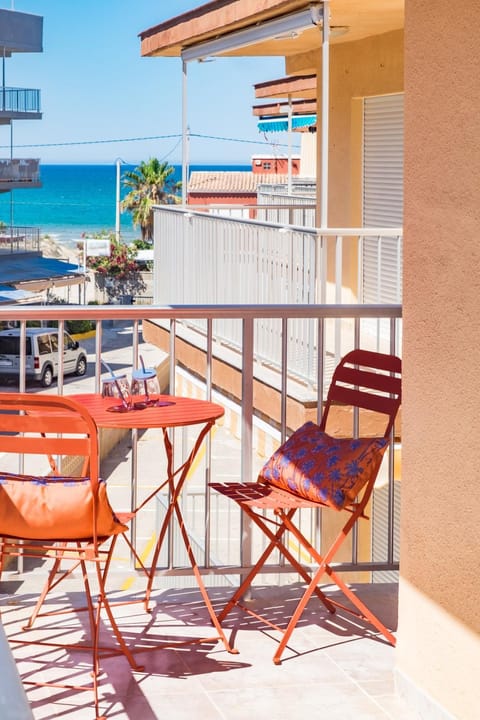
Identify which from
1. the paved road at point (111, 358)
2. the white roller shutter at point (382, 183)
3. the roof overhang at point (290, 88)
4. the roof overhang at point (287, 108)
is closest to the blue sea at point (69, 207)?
the paved road at point (111, 358)

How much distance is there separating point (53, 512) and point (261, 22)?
838cm

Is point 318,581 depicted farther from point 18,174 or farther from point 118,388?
point 18,174

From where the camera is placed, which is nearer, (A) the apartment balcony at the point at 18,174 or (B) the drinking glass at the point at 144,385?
(B) the drinking glass at the point at 144,385

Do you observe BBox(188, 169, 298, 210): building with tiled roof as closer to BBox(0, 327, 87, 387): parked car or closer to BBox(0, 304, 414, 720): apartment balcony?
BBox(0, 327, 87, 387): parked car

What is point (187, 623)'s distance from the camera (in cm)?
496

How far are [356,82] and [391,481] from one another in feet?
28.7

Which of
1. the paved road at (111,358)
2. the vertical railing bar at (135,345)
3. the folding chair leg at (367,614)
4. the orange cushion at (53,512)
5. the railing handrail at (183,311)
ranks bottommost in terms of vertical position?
the paved road at (111,358)

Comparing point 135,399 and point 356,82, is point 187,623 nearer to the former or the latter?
point 135,399

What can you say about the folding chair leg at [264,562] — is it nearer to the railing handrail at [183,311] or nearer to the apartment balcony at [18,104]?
the railing handrail at [183,311]

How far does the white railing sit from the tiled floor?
3.48 metres

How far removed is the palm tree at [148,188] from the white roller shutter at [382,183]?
67.6 m

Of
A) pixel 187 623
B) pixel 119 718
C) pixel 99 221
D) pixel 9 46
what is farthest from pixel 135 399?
pixel 99 221

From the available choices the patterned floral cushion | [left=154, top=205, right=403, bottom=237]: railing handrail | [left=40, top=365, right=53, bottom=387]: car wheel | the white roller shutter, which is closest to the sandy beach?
[left=40, top=365, right=53, bottom=387]: car wheel

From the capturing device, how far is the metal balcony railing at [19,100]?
155ft
